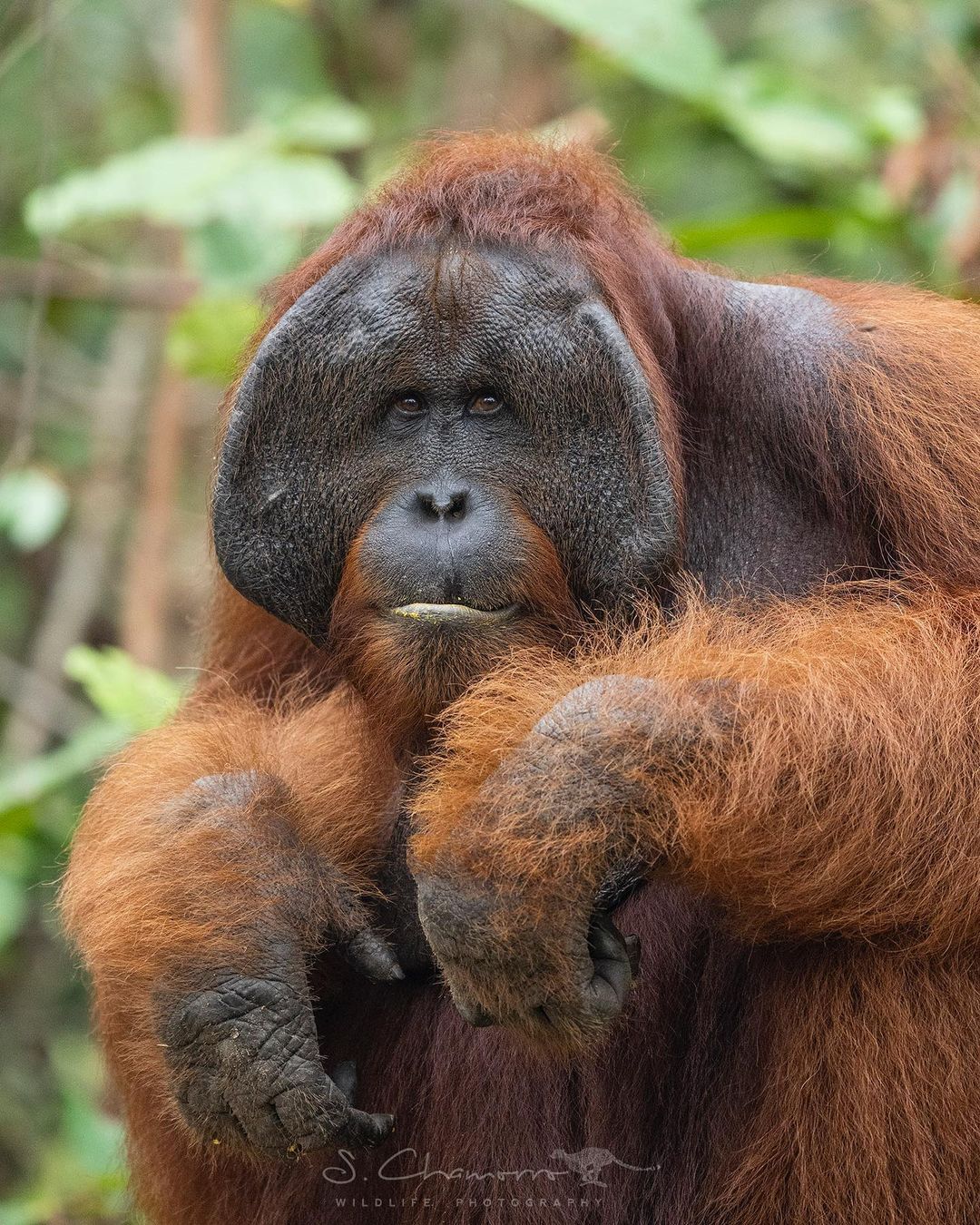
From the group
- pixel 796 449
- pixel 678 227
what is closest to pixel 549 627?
pixel 796 449

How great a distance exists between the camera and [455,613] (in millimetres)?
2602

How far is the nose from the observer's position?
102 inches

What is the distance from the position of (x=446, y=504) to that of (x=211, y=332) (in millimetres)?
2476

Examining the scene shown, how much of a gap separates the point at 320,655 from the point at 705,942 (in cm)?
105

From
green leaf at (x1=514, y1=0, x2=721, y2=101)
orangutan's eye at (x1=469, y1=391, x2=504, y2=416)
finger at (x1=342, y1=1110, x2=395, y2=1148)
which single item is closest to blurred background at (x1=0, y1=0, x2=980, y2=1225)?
green leaf at (x1=514, y1=0, x2=721, y2=101)

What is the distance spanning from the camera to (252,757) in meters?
2.98

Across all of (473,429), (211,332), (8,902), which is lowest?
(8,902)

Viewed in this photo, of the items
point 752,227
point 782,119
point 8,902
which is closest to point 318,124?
point 752,227

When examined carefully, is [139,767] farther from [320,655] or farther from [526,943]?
[526,943]

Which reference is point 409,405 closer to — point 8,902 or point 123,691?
point 123,691

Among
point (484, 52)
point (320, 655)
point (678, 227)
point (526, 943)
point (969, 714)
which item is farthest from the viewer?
point (484, 52)

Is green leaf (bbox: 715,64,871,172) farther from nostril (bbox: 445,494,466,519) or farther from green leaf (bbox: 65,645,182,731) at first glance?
nostril (bbox: 445,494,466,519)
